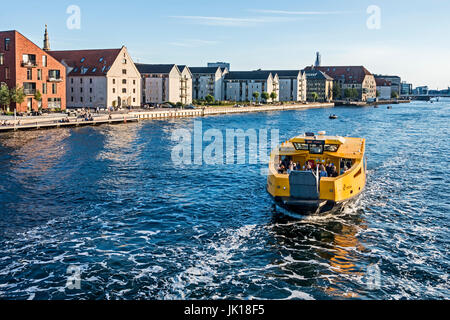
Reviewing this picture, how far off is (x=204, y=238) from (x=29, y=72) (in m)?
82.6

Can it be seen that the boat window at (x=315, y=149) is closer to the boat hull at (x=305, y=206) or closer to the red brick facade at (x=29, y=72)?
the boat hull at (x=305, y=206)

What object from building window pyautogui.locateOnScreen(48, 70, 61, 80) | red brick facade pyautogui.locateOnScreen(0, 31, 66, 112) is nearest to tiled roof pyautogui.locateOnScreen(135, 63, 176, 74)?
building window pyautogui.locateOnScreen(48, 70, 61, 80)

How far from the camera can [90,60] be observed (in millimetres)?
125500

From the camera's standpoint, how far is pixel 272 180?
29.0 metres

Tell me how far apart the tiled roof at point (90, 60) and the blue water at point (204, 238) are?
81.0 m

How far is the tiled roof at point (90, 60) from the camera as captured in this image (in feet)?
399

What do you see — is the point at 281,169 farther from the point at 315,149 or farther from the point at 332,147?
the point at 332,147

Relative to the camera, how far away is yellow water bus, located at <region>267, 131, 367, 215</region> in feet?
90.6

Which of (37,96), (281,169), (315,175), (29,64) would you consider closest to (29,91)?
(37,96)

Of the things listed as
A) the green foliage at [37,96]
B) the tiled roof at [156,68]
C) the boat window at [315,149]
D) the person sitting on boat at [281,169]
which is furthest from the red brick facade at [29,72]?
the boat window at [315,149]

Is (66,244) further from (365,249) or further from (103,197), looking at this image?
(365,249)

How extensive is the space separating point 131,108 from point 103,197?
94.6 m

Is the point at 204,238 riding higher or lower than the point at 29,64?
lower

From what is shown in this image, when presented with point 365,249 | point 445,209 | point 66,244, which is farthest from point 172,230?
point 445,209
